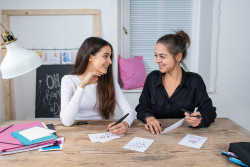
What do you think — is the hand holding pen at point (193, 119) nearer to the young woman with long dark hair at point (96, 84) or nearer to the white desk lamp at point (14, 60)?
the young woman with long dark hair at point (96, 84)

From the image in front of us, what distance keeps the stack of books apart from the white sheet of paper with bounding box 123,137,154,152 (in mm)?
387

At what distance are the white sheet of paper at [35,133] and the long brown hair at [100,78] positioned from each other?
1.74ft

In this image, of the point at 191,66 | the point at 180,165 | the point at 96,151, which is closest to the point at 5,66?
the point at 96,151

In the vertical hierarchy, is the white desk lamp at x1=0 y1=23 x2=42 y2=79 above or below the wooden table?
above

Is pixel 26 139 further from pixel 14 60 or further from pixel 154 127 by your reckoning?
pixel 154 127

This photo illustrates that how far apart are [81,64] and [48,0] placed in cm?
147

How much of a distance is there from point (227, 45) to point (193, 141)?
215cm

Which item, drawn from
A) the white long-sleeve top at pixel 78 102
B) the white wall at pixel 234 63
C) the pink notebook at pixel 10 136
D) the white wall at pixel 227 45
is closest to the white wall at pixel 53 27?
the white wall at pixel 227 45

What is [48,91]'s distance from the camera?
281 centimetres

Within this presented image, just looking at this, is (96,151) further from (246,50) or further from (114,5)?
(246,50)

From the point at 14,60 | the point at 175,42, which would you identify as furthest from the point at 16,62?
the point at 175,42

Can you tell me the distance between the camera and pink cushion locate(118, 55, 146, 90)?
2.89 metres

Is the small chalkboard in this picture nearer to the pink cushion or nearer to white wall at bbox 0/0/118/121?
white wall at bbox 0/0/118/121

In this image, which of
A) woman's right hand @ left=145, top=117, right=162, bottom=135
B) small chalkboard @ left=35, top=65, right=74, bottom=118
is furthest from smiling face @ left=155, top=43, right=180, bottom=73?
small chalkboard @ left=35, top=65, right=74, bottom=118
